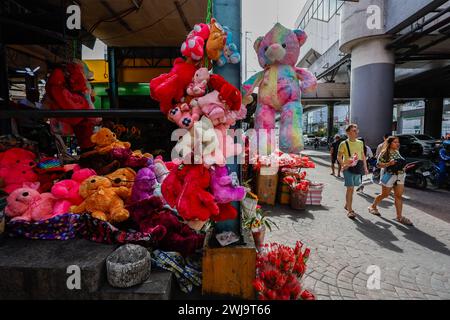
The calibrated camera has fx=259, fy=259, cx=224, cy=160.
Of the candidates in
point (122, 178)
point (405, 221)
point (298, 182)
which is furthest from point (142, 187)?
point (405, 221)

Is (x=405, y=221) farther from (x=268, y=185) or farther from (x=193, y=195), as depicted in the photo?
(x=193, y=195)

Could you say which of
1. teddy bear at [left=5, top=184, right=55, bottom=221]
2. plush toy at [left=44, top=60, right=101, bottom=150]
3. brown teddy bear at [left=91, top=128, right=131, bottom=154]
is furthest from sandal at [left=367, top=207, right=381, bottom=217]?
teddy bear at [left=5, top=184, right=55, bottom=221]

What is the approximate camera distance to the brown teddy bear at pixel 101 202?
258 cm

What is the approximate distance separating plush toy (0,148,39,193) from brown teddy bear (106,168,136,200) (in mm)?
970

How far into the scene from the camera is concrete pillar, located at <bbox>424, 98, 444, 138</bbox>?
21.9 m

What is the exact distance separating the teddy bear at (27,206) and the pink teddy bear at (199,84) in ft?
6.59

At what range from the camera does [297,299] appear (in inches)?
90.0

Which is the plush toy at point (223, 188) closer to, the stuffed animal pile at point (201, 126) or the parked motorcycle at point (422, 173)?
the stuffed animal pile at point (201, 126)

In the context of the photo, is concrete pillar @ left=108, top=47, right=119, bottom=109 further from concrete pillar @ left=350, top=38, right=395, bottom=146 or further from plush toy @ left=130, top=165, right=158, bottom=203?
concrete pillar @ left=350, top=38, right=395, bottom=146

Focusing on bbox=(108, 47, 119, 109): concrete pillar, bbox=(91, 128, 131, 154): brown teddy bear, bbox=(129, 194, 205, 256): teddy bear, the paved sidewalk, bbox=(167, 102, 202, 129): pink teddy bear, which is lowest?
→ the paved sidewalk

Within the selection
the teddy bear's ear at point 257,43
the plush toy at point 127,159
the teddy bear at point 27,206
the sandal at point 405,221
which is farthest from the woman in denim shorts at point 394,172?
the teddy bear at point 27,206

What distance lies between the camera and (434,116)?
869 inches
